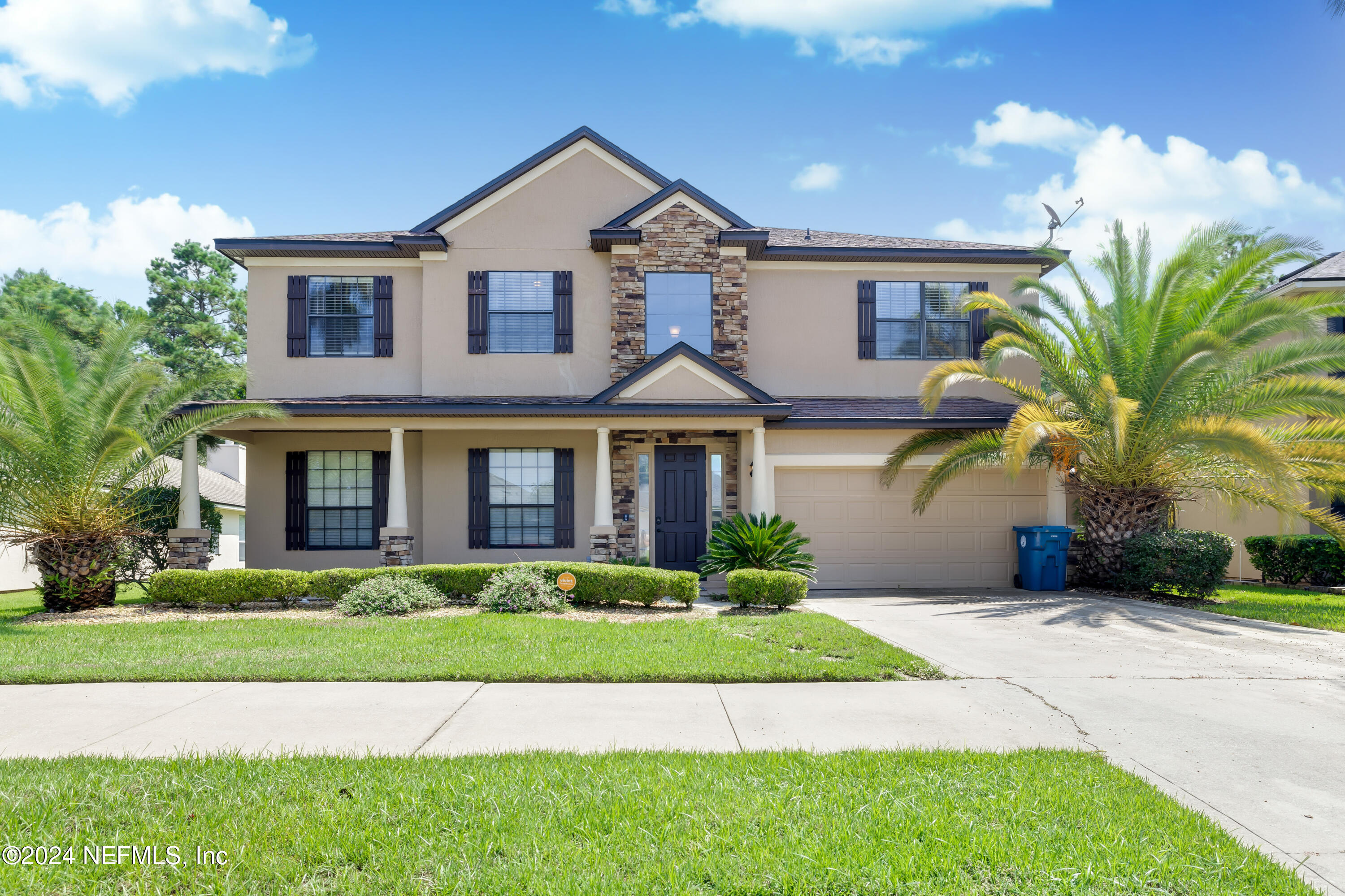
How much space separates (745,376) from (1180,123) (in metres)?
9.19

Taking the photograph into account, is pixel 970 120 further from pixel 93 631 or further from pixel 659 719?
pixel 93 631

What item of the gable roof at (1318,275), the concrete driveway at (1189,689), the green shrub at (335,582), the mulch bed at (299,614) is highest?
the gable roof at (1318,275)

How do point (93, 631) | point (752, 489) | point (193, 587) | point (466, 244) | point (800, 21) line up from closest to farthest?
point (93, 631) < point (193, 587) < point (800, 21) < point (752, 489) < point (466, 244)

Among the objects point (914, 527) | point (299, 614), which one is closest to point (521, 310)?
point (299, 614)


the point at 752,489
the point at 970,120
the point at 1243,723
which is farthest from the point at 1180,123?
the point at 1243,723

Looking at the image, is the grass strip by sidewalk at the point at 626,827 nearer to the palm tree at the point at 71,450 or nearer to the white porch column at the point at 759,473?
the palm tree at the point at 71,450

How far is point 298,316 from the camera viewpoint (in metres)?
15.1

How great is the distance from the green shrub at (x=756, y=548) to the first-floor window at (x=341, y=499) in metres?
6.80

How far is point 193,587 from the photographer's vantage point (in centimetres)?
1138

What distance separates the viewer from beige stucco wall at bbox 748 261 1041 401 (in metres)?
15.8

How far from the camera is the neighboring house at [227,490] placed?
22906 mm

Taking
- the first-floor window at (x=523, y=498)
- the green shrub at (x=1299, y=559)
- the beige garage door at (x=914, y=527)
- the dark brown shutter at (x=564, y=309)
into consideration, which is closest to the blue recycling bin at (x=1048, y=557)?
the beige garage door at (x=914, y=527)

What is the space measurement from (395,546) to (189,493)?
3371mm

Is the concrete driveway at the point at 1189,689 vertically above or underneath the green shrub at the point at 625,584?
underneath
